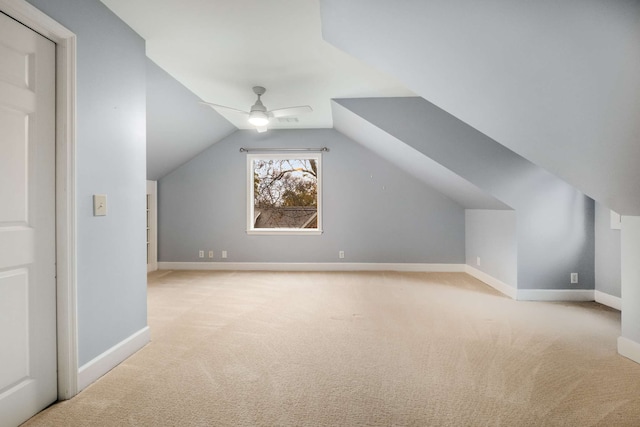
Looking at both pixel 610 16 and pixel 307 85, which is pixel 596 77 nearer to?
pixel 610 16

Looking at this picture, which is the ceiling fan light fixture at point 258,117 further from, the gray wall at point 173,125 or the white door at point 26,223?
the white door at point 26,223

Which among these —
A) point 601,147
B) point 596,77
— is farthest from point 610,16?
point 601,147

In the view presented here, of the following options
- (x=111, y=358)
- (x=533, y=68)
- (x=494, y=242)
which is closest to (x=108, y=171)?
(x=111, y=358)

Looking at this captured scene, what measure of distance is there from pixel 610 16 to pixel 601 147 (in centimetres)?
78

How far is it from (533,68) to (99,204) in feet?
8.92

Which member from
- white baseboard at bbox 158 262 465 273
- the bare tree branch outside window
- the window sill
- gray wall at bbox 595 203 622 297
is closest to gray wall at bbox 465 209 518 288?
white baseboard at bbox 158 262 465 273

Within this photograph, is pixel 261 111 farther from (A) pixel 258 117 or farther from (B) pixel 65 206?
(B) pixel 65 206

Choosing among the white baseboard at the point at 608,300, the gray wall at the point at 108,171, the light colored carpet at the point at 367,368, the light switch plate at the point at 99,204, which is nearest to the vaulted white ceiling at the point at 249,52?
the gray wall at the point at 108,171

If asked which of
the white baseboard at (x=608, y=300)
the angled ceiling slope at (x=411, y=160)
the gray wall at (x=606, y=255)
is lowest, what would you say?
the white baseboard at (x=608, y=300)

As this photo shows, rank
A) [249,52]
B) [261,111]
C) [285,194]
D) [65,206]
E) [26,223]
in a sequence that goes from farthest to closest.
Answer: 1. [285,194]
2. [261,111]
3. [249,52]
4. [65,206]
5. [26,223]

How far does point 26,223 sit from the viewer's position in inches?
68.0

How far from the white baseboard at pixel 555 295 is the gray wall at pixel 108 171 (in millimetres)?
4113

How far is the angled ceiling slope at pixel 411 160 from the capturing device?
165 inches

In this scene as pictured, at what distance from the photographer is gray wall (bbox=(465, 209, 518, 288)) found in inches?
159
